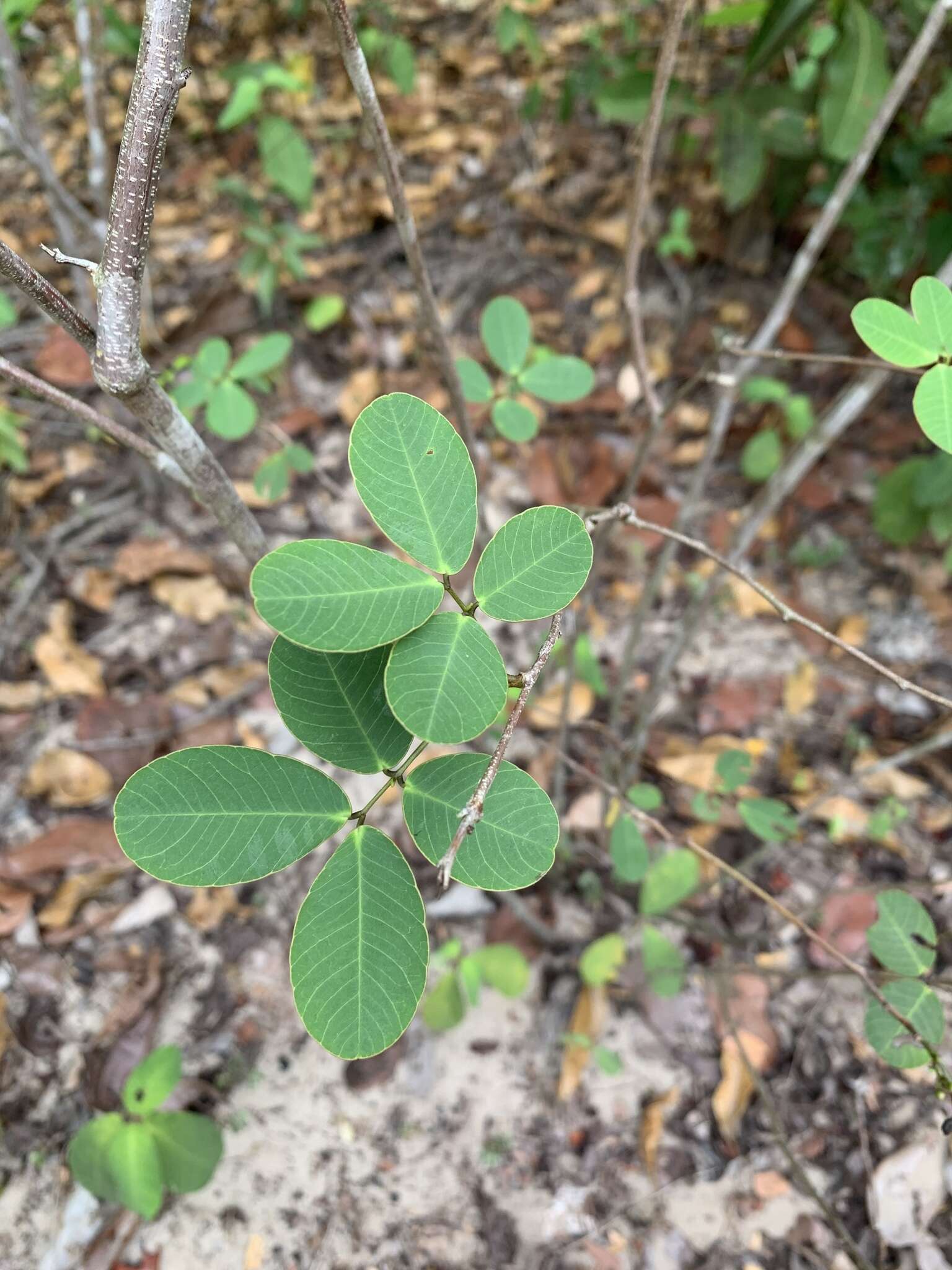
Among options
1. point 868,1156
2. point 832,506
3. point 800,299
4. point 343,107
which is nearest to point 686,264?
point 800,299

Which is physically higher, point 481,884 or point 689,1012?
point 481,884

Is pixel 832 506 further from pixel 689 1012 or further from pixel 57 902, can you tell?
pixel 57 902

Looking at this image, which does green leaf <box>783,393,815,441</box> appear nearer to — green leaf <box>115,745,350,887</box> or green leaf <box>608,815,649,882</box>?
green leaf <box>608,815,649,882</box>

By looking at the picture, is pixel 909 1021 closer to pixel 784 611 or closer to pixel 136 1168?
pixel 784 611

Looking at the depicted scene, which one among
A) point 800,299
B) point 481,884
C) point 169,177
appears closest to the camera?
point 481,884

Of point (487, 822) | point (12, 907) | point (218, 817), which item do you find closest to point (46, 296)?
point (218, 817)

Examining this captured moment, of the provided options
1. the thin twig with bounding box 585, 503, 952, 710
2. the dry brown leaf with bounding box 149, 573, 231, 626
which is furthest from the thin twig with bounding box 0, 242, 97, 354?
the dry brown leaf with bounding box 149, 573, 231, 626

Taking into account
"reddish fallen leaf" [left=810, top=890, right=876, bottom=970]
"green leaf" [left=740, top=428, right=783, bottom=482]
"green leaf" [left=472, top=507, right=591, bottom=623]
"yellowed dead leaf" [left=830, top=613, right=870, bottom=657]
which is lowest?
"reddish fallen leaf" [left=810, top=890, right=876, bottom=970]
